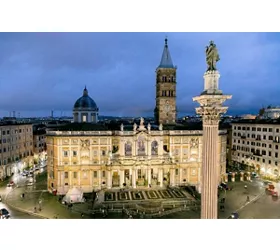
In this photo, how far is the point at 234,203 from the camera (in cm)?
2348

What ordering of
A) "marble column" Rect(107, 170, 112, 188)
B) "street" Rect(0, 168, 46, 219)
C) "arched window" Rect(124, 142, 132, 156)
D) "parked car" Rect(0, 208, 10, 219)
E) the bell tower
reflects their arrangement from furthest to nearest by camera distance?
the bell tower < "arched window" Rect(124, 142, 132, 156) < "marble column" Rect(107, 170, 112, 188) < "street" Rect(0, 168, 46, 219) < "parked car" Rect(0, 208, 10, 219)

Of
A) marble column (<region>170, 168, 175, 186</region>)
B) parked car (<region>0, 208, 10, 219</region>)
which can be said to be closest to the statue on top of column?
parked car (<region>0, 208, 10, 219</region>)

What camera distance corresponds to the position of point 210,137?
342 inches

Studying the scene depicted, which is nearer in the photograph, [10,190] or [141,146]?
[10,190]

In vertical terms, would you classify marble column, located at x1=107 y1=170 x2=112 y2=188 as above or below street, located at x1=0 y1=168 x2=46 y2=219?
above

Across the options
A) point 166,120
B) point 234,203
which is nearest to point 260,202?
point 234,203

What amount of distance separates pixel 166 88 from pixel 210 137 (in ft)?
88.1

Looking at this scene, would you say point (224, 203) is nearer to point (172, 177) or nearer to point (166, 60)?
point (172, 177)

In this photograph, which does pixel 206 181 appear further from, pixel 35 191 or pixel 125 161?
pixel 35 191

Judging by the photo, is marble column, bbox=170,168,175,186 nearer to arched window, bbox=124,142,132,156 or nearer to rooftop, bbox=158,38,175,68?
arched window, bbox=124,142,132,156

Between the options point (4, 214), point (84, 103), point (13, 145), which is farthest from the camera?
point (84, 103)

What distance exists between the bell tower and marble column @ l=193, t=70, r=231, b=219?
2652 centimetres

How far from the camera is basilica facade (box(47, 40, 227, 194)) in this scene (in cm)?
2773

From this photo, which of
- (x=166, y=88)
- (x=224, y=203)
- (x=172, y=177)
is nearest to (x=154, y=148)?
(x=172, y=177)
